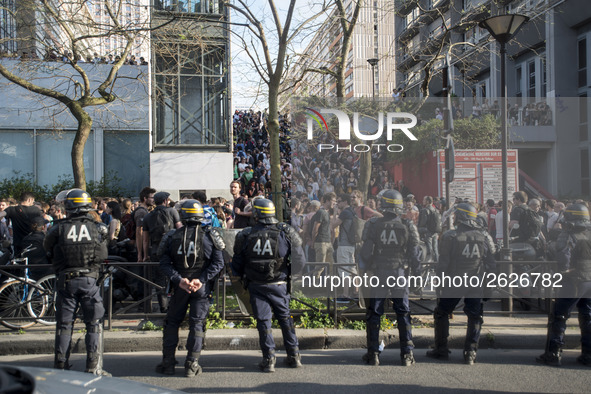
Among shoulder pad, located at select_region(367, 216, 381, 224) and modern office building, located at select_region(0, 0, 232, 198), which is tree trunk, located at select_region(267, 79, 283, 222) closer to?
shoulder pad, located at select_region(367, 216, 381, 224)

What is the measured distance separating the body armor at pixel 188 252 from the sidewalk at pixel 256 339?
138 centimetres

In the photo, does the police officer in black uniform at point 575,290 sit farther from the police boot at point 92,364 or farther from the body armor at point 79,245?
the body armor at point 79,245

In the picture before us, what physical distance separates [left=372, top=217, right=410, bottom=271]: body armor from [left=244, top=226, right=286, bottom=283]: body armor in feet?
3.86

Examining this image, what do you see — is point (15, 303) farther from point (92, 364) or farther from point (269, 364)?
point (269, 364)

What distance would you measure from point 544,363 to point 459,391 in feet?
5.18

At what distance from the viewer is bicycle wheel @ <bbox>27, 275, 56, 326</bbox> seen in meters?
7.68

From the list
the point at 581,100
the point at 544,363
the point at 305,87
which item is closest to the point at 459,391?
the point at 544,363

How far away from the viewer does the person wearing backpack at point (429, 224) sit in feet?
22.9

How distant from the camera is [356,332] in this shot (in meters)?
7.37

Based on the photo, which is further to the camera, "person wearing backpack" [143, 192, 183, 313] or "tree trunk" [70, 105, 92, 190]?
"tree trunk" [70, 105, 92, 190]

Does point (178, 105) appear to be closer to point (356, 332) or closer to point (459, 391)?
point (356, 332)

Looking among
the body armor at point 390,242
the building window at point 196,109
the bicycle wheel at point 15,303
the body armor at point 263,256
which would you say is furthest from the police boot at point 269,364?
the building window at point 196,109

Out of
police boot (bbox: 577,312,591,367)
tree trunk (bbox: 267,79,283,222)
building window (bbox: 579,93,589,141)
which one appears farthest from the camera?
tree trunk (bbox: 267,79,283,222)

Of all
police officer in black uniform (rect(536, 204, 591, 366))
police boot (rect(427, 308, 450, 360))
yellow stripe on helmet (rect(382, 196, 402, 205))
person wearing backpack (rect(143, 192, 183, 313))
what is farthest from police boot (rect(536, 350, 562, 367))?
person wearing backpack (rect(143, 192, 183, 313))
